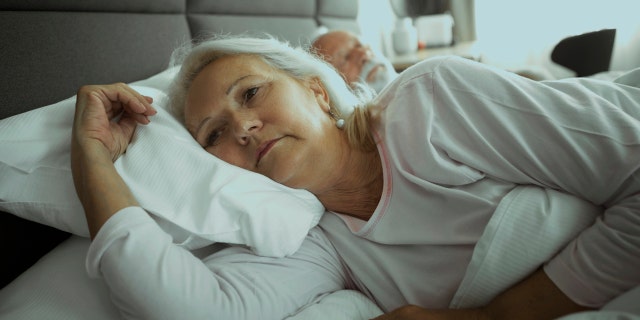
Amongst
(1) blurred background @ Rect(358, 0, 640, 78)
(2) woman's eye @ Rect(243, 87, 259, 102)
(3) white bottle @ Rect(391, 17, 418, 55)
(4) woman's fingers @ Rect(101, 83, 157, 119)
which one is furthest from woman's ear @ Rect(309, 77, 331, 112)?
(3) white bottle @ Rect(391, 17, 418, 55)

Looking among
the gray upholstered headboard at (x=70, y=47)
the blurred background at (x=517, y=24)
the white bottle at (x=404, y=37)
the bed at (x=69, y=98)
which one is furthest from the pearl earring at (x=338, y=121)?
the white bottle at (x=404, y=37)

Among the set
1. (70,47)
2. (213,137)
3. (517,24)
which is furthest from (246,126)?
(517,24)

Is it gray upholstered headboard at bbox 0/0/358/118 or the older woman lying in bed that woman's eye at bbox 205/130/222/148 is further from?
gray upholstered headboard at bbox 0/0/358/118

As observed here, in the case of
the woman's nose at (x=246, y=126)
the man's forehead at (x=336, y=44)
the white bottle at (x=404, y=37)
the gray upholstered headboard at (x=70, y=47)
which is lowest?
the white bottle at (x=404, y=37)

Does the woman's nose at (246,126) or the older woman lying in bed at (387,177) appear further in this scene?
the woman's nose at (246,126)

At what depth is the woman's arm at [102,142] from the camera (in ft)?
2.19

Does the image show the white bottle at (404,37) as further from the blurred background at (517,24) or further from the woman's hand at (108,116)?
the woman's hand at (108,116)

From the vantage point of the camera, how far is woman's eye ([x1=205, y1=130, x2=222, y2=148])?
3.01 feet

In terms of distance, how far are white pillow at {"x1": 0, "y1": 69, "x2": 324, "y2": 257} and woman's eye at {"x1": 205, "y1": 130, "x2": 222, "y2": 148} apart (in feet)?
0.23

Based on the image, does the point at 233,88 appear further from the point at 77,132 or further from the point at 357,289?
the point at 357,289

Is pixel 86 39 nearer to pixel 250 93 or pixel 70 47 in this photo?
pixel 70 47

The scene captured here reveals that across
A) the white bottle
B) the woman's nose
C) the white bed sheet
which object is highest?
the woman's nose

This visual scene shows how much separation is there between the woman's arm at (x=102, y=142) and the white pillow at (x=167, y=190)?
44mm

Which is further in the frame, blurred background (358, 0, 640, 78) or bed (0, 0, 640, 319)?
blurred background (358, 0, 640, 78)
